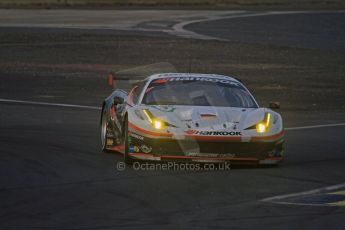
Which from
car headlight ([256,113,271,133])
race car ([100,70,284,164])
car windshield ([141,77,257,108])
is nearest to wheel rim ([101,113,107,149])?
race car ([100,70,284,164])

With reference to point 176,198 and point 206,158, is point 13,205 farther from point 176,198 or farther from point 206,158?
point 206,158

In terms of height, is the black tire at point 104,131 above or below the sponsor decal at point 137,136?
below

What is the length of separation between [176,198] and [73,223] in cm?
163

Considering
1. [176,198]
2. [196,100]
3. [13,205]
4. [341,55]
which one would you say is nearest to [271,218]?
[176,198]

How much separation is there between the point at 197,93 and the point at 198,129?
4.84 ft

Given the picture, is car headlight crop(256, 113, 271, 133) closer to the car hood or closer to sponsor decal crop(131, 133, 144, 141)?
the car hood

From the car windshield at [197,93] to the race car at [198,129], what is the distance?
0.04 ft

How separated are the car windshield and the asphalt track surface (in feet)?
3.05

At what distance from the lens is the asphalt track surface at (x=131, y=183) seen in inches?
376

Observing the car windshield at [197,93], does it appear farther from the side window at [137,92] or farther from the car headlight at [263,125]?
the car headlight at [263,125]

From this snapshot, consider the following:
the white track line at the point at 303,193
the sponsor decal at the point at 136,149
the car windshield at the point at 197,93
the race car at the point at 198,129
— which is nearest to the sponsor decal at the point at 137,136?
the race car at the point at 198,129

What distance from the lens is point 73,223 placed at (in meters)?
9.33

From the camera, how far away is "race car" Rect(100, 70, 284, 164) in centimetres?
1283

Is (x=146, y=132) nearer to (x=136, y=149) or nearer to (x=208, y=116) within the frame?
(x=136, y=149)
